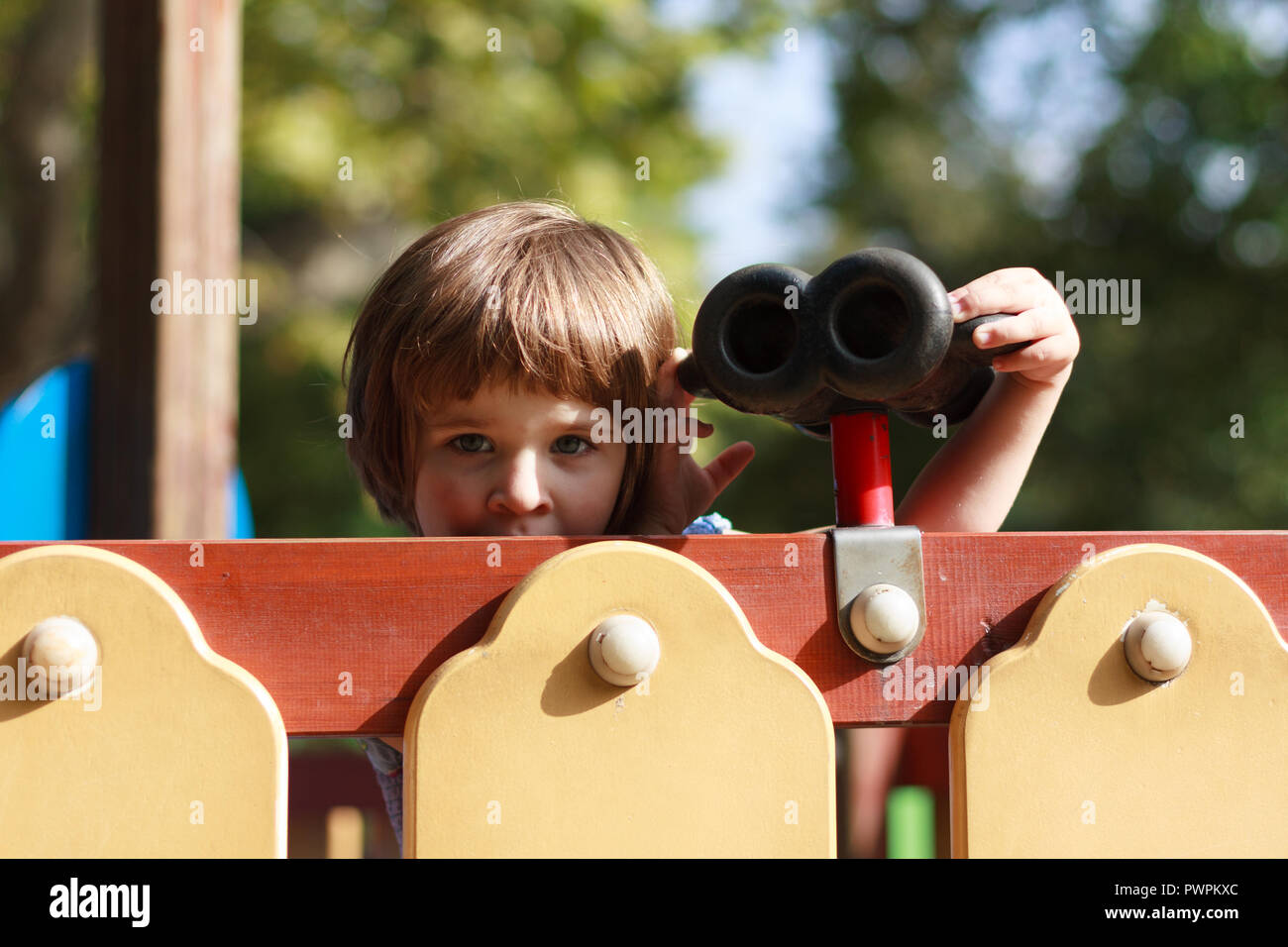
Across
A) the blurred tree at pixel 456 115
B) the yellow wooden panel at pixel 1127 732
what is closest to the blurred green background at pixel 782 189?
the blurred tree at pixel 456 115

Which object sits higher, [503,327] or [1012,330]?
[503,327]

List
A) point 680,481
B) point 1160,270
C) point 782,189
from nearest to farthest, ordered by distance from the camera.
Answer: point 680,481, point 1160,270, point 782,189

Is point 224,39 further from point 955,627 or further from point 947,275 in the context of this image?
point 947,275

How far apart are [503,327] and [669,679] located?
22.6 inches

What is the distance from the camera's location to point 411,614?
35.0 inches

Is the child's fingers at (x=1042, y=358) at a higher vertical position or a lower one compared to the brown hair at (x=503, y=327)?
lower

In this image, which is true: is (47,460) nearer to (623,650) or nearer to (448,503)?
(448,503)

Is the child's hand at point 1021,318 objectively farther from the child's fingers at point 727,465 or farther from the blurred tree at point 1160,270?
the blurred tree at point 1160,270

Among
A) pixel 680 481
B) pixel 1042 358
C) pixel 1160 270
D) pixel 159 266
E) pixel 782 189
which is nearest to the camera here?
pixel 1042 358

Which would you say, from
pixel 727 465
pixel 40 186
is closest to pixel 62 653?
pixel 727 465

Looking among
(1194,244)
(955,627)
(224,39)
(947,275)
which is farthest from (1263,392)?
(955,627)

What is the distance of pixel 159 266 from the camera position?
209 centimetres

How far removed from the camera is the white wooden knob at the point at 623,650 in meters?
0.83
